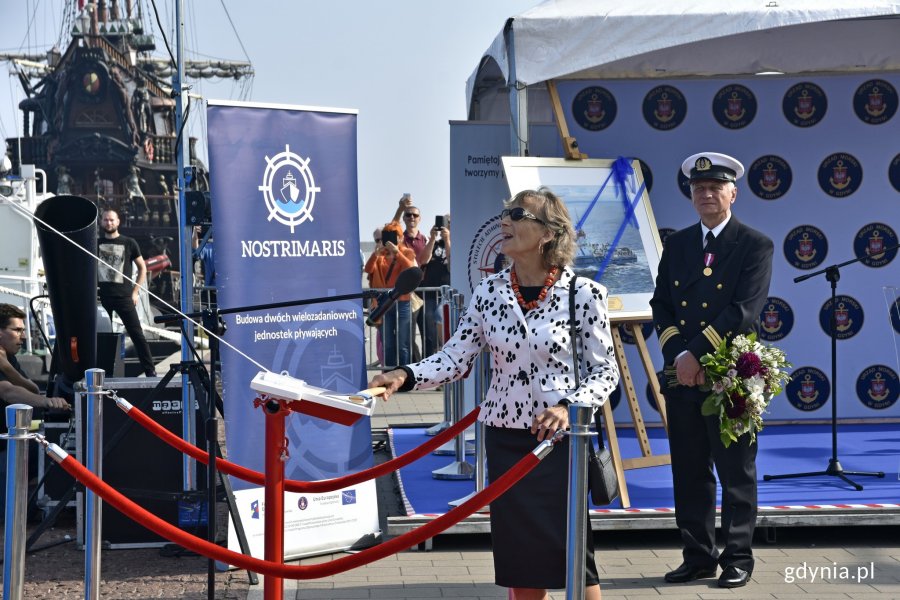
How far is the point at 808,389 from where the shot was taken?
33.0 ft

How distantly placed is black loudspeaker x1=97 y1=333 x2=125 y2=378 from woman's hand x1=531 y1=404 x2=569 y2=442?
19.0ft

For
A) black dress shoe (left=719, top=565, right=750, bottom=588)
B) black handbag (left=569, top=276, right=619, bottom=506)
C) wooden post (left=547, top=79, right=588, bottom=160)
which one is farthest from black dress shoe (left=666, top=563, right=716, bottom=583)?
wooden post (left=547, top=79, right=588, bottom=160)

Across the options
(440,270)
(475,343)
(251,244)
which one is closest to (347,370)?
(251,244)

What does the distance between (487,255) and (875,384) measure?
140 inches

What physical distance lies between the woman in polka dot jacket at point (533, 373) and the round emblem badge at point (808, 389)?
608cm

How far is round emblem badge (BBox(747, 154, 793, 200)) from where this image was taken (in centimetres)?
988

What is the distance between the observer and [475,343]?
458 cm

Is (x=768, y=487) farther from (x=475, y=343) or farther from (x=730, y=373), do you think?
(x=475, y=343)

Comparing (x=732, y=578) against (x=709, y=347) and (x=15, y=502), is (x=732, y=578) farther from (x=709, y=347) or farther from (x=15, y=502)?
(x=15, y=502)

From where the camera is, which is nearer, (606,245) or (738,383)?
(738,383)

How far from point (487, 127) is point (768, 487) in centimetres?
376

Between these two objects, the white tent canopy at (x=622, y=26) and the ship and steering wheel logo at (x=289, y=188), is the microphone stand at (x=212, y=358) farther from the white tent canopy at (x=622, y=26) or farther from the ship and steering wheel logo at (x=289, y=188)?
the white tent canopy at (x=622, y=26)

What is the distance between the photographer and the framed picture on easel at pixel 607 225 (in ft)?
25.1

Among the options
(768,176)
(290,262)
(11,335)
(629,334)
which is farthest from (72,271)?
(768,176)
